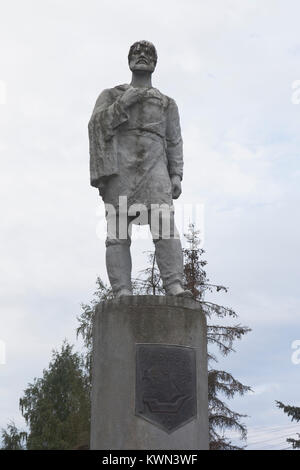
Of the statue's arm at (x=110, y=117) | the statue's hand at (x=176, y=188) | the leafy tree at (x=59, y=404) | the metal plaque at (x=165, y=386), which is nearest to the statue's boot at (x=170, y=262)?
the statue's hand at (x=176, y=188)

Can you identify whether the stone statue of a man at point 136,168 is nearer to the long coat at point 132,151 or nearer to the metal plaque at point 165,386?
the long coat at point 132,151

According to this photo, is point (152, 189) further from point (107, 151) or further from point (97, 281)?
point (97, 281)

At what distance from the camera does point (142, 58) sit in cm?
785

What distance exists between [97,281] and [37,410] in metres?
9.60

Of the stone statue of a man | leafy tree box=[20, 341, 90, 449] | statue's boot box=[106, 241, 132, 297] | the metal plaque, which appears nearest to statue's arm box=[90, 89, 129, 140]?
the stone statue of a man

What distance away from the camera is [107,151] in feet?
25.2

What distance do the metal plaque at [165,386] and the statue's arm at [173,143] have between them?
95.4 inches

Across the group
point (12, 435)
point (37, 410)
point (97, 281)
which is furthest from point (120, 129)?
point (12, 435)

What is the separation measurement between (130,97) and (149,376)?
329 centimetres

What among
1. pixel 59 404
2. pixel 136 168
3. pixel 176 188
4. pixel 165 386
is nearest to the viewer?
pixel 165 386

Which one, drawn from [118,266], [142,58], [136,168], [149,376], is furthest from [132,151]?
[149,376]

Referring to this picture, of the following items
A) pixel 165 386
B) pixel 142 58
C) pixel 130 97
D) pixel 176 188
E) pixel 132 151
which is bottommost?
pixel 165 386

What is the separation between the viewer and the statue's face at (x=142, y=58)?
7852 mm

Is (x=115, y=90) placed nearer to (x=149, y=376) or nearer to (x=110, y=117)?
(x=110, y=117)
